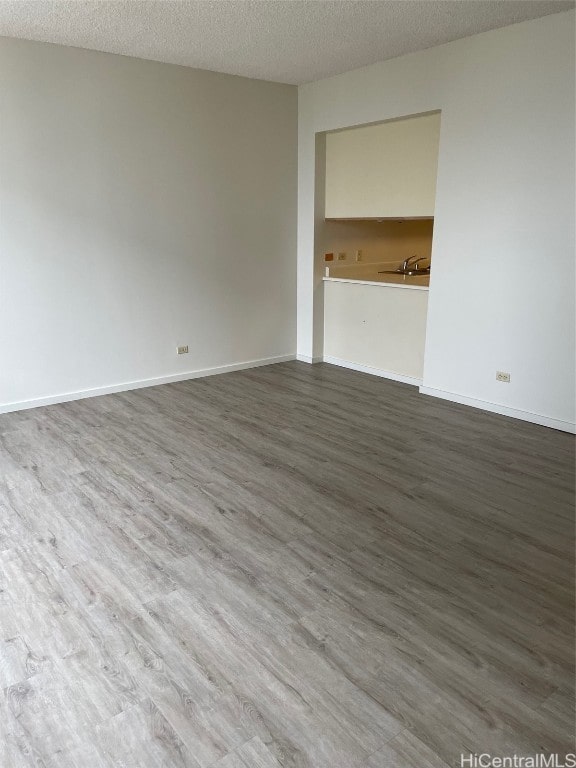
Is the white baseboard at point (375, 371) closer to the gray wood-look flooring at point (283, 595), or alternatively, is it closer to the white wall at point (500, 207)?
the white wall at point (500, 207)

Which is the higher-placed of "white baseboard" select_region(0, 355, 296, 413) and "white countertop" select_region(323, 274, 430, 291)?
"white countertop" select_region(323, 274, 430, 291)

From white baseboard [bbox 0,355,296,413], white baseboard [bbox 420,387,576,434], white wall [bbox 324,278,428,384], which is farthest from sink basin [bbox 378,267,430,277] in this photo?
white baseboard [bbox 420,387,576,434]

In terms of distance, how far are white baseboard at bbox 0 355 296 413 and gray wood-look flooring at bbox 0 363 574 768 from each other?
49cm

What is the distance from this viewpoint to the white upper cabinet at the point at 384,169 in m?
4.96

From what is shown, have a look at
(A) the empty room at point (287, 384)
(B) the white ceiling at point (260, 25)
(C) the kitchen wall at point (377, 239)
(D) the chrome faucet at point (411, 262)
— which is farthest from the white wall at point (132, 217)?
(D) the chrome faucet at point (411, 262)

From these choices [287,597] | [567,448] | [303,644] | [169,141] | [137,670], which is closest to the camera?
[137,670]

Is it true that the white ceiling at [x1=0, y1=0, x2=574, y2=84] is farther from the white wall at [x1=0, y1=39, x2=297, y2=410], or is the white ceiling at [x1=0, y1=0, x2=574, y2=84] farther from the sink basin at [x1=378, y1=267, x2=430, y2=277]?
the sink basin at [x1=378, y1=267, x2=430, y2=277]

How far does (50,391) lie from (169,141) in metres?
2.34

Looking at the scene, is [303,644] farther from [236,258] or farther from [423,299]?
[236,258]

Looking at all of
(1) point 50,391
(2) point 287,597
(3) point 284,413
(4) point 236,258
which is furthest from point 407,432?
(1) point 50,391

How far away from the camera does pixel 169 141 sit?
492cm

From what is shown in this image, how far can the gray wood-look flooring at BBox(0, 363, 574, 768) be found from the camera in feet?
5.76

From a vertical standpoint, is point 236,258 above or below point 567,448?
above

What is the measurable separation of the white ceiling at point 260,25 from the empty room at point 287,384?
1.3 inches
